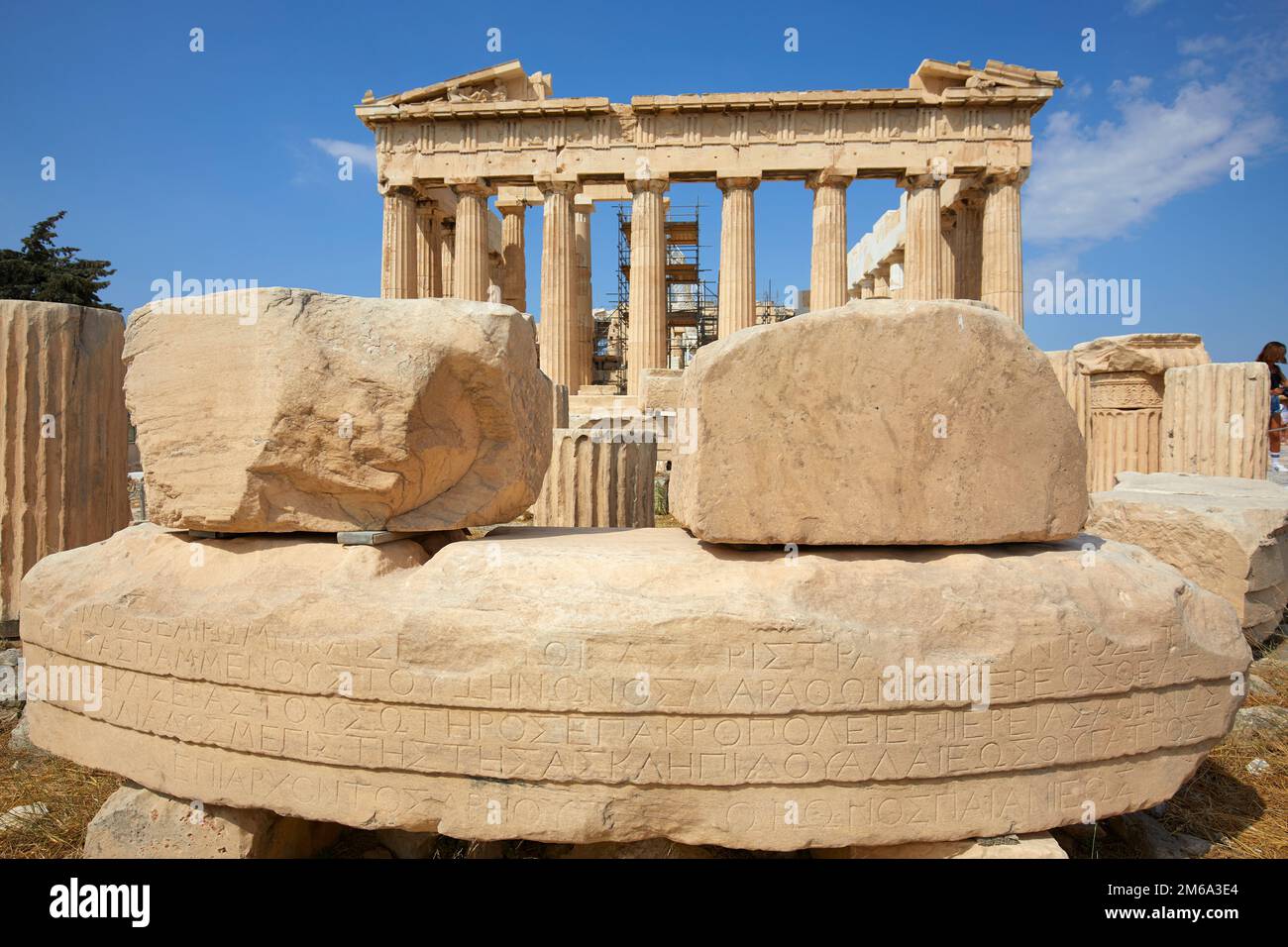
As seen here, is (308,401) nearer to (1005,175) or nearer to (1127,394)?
(1127,394)

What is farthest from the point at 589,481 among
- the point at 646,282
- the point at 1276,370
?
the point at 646,282

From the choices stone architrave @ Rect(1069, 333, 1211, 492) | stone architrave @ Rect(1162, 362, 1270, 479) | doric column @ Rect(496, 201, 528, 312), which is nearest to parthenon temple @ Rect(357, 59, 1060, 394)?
doric column @ Rect(496, 201, 528, 312)

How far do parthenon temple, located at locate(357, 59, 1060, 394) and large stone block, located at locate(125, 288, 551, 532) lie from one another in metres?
14.8

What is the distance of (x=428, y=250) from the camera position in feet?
65.7

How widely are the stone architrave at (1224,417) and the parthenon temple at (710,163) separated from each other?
11.0 meters

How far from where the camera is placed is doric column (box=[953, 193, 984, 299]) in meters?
19.1

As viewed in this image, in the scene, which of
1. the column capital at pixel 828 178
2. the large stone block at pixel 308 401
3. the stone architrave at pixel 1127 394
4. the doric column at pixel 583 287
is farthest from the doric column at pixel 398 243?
the large stone block at pixel 308 401

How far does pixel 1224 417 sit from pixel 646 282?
13.0m

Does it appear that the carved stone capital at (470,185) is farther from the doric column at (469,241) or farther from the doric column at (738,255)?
the doric column at (738,255)

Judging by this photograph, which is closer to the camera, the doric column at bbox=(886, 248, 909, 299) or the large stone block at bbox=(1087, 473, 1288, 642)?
the large stone block at bbox=(1087, 473, 1288, 642)

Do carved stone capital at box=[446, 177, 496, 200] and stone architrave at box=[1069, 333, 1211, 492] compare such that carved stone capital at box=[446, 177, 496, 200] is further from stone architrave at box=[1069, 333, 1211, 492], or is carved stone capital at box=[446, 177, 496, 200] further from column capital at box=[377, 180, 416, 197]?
stone architrave at box=[1069, 333, 1211, 492]

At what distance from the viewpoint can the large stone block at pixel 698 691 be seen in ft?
6.75
